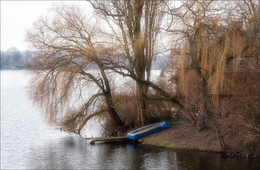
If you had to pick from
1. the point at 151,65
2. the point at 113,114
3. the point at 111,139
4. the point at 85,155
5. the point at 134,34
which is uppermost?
the point at 134,34

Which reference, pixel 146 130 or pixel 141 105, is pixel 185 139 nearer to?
pixel 146 130

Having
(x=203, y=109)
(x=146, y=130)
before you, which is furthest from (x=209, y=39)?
(x=146, y=130)

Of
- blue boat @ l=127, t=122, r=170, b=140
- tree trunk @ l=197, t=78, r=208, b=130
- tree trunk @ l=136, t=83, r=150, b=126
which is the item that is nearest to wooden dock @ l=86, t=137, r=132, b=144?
blue boat @ l=127, t=122, r=170, b=140

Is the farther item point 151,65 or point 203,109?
point 151,65

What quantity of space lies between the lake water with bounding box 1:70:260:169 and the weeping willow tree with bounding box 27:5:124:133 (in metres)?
1.31

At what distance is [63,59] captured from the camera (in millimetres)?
21453

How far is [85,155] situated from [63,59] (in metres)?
5.62

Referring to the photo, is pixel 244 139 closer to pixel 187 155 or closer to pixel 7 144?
pixel 187 155

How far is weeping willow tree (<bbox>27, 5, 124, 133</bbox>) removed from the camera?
21.0 meters

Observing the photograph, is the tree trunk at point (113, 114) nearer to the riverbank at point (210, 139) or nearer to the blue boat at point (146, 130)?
the blue boat at point (146, 130)

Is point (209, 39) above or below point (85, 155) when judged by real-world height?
above

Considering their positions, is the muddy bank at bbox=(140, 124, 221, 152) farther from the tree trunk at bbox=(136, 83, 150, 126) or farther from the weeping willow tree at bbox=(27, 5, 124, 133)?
the weeping willow tree at bbox=(27, 5, 124, 133)

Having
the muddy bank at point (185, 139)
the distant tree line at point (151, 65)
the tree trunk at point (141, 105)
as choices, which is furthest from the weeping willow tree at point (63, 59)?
the muddy bank at point (185, 139)

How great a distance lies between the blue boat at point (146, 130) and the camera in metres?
21.9
